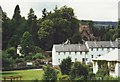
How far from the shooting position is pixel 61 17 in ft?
72.6

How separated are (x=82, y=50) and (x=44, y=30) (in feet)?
12.2

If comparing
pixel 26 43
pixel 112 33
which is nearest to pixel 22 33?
pixel 26 43

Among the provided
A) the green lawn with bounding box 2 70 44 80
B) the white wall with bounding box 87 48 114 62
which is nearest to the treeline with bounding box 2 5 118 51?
the white wall with bounding box 87 48 114 62

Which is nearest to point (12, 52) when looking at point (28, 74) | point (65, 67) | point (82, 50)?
point (82, 50)

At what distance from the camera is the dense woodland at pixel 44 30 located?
18625 millimetres

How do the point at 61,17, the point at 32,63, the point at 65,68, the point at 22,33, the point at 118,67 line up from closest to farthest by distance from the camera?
the point at 118,67 < the point at 65,68 < the point at 32,63 < the point at 22,33 < the point at 61,17

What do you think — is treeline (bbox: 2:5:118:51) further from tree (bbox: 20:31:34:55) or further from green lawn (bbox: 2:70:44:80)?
green lawn (bbox: 2:70:44:80)

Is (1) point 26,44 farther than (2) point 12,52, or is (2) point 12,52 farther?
(1) point 26,44

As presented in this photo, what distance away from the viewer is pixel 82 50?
57.5 feet

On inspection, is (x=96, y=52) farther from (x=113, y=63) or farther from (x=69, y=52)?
(x=113, y=63)

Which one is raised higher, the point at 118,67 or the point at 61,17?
the point at 61,17

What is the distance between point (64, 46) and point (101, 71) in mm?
6178

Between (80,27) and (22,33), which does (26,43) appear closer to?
(22,33)

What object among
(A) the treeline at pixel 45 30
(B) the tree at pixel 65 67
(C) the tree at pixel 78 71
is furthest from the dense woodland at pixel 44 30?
(C) the tree at pixel 78 71
